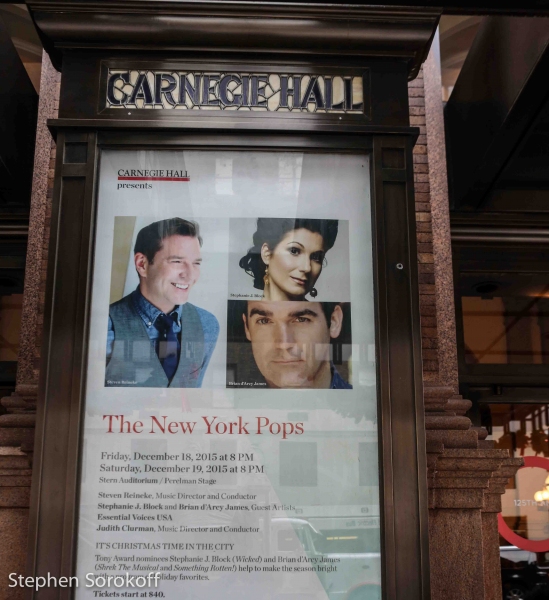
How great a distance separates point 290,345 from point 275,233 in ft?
1.88

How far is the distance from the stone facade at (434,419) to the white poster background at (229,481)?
853 mm

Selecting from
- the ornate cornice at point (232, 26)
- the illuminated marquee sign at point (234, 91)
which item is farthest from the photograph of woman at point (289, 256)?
the ornate cornice at point (232, 26)

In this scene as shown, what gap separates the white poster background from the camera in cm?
309

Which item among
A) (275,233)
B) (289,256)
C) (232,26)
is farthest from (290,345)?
(232,26)

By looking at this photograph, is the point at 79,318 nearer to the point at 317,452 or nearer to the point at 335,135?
the point at 317,452

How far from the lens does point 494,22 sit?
5.60 m

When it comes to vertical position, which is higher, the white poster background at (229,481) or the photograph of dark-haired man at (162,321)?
the photograph of dark-haired man at (162,321)

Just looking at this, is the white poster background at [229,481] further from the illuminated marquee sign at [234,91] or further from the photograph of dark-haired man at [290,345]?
the illuminated marquee sign at [234,91]

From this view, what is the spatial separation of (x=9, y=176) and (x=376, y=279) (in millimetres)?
4187

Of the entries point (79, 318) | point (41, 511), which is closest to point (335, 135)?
point (79, 318)

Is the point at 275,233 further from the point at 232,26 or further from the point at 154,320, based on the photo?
the point at 232,26

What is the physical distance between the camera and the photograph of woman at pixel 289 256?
3377 millimetres

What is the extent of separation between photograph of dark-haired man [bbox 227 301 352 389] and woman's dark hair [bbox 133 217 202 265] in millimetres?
456

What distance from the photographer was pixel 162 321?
131 inches
